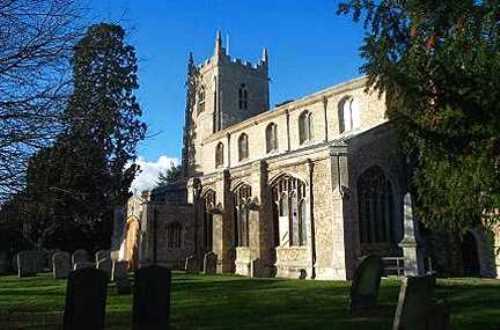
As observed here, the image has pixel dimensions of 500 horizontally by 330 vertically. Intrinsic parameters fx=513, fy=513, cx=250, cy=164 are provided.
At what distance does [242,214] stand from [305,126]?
8.03m

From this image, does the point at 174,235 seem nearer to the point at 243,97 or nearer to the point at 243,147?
the point at 243,147

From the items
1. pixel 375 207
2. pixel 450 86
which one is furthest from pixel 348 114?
pixel 450 86

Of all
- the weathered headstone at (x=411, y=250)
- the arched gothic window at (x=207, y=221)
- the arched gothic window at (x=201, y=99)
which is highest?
the arched gothic window at (x=201, y=99)

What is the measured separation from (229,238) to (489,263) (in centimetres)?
1186

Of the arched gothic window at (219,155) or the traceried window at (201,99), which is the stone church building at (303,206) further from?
the traceried window at (201,99)

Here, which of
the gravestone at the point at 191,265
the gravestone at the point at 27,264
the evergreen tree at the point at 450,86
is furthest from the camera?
the gravestone at the point at 191,265

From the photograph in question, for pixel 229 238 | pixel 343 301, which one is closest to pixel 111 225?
pixel 229 238

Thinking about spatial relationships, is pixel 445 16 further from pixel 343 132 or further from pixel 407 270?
pixel 343 132

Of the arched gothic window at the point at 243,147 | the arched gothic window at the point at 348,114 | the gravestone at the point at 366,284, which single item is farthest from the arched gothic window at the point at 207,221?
the gravestone at the point at 366,284

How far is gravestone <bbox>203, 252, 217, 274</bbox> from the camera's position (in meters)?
24.7

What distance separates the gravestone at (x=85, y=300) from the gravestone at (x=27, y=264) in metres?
20.1

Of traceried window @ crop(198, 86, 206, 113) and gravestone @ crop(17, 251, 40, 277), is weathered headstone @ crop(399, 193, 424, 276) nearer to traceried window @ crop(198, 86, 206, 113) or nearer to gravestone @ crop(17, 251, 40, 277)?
gravestone @ crop(17, 251, 40, 277)

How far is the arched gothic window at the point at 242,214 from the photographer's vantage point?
24.9m

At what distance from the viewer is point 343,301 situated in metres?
12.1
